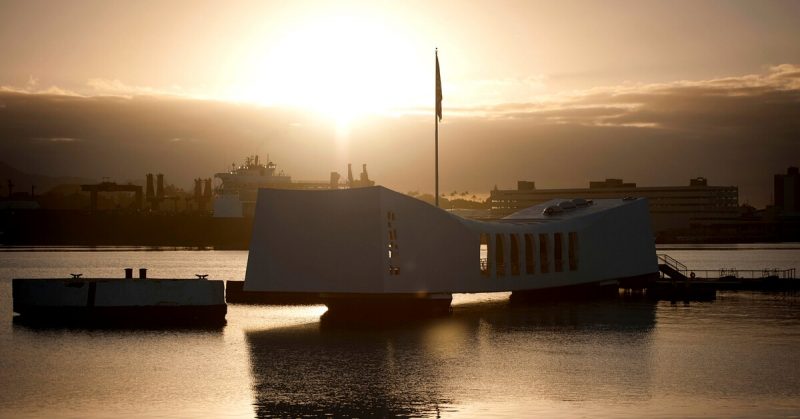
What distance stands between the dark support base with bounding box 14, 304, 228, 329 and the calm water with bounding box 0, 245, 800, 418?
5.78ft

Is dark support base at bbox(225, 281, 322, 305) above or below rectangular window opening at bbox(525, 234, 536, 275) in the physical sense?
below

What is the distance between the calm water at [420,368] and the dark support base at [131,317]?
1762mm

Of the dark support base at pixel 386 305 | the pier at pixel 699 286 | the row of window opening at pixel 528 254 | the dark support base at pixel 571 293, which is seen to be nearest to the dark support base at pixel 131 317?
the dark support base at pixel 386 305

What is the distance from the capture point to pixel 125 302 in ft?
182

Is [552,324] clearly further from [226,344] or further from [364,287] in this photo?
[226,344]

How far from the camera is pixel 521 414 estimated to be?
29281 mm

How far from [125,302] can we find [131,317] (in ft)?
2.93

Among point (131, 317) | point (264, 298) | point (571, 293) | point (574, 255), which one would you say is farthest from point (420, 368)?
point (571, 293)

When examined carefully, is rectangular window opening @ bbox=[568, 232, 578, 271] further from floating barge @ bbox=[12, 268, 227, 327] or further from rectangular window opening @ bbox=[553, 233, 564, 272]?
floating barge @ bbox=[12, 268, 227, 327]

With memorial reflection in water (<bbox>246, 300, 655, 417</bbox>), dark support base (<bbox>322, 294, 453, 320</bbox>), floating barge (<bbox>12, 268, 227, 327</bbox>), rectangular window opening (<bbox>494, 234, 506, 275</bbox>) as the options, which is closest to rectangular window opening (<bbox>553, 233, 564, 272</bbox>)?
rectangular window opening (<bbox>494, 234, 506, 275</bbox>)

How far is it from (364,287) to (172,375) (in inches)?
762

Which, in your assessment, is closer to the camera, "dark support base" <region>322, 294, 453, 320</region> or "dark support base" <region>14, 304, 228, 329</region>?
"dark support base" <region>14, 304, 228, 329</region>

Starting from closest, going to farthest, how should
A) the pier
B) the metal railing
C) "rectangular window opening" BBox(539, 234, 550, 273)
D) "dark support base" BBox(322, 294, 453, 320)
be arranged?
"dark support base" BBox(322, 294, 453, 320), "rectangular window opening" BBox(539, 234, 550, 273), the pier, the metal railing

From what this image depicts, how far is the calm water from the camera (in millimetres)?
30531
